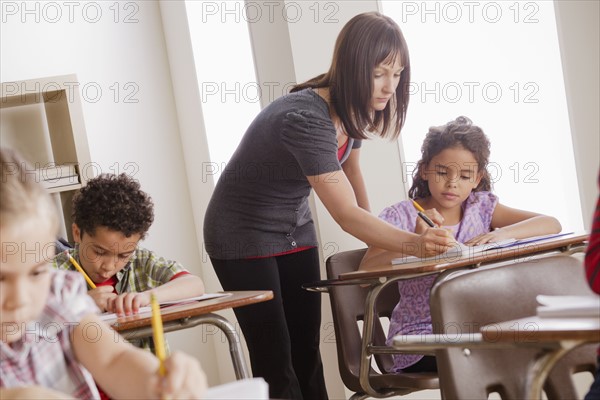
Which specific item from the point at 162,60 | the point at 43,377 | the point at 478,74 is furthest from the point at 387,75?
the point at 162,60

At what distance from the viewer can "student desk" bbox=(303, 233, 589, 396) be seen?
2.11 m

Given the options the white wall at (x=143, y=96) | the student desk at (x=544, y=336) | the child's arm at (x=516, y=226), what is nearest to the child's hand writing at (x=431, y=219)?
the child's arm at (x=516, y=226)

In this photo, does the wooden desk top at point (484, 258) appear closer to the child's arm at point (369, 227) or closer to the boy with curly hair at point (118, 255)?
the child's arm at point (369, 227)

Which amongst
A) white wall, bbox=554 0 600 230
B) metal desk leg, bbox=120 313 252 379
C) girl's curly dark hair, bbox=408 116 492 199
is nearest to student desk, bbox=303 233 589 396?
metal desk leg, bbox=120 313 252 379

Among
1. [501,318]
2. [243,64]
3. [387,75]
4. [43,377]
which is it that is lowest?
[501,318]

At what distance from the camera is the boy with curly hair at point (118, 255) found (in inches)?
90.9

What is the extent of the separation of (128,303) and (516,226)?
3.87 ft

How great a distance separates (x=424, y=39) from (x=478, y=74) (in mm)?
279

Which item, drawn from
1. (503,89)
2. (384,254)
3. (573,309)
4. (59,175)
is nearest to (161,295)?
(384,254)

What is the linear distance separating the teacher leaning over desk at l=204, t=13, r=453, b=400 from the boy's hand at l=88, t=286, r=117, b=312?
449 millimetres

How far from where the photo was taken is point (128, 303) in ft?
7.04

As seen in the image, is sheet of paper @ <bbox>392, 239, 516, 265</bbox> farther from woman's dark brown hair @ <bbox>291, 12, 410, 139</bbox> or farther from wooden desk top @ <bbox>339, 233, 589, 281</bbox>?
woman's dark brown hair @ <bbox>291, 12, 410, 139</bbox>

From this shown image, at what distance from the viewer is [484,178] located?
2.91 metres

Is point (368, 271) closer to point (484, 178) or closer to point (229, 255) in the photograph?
point (229, 255)
